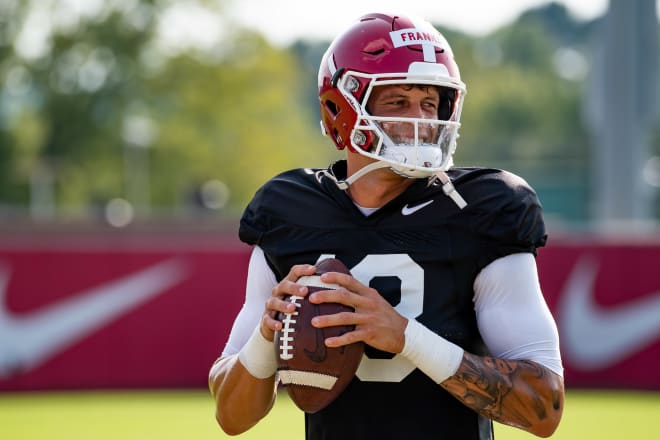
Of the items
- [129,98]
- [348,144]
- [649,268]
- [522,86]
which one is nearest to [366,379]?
[348,144]

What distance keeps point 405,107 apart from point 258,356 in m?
0.66

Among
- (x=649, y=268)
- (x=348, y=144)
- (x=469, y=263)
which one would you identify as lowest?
(x=649, y=268)

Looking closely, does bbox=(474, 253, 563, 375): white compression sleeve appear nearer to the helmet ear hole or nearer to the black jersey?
the black jersey

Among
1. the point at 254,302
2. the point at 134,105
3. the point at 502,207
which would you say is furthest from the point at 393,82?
the point at 134,105

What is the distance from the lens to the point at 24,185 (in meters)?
36.2

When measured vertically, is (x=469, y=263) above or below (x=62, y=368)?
above

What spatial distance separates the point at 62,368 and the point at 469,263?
7090mm

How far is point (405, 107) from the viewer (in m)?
2.55

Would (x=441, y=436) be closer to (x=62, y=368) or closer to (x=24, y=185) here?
(x=62, y=368)

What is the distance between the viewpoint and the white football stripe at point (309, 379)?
91.4 inches

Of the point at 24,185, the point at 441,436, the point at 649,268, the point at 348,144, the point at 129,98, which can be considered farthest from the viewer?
the point at 24,185

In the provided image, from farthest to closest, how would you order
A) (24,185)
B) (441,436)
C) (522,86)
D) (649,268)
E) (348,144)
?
(522,86) < (24,185) < (649,268) < (348,144) < (441,436)

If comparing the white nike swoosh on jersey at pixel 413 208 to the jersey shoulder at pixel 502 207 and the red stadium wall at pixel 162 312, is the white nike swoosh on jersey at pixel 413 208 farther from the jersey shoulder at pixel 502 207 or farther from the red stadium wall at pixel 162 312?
the red stadium wall at pixel 162 312

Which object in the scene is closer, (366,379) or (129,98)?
(366,379)
